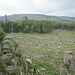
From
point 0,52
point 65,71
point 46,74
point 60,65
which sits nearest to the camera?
point 0,52

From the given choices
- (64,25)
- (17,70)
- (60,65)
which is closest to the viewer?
(17,70)

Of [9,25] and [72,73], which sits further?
[9,25]

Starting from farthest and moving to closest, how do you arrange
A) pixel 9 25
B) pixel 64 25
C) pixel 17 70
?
pixel 64 25 → pixel 9 25 → pixel 17 70

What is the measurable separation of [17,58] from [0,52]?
91.4 inches

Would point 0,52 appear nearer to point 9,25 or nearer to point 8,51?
point 8,51

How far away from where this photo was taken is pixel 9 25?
130500 millimetres

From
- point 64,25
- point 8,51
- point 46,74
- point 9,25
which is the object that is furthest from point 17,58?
point 64,25

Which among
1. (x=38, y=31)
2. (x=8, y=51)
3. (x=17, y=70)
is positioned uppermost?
(x=8, y=51)

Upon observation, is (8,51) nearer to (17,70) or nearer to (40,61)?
(17,70)

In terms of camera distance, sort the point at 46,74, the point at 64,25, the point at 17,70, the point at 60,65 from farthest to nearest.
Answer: the point at 64,25, the point at 60,65, the point at 46,74, the point at 17,70

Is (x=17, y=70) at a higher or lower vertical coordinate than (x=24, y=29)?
higher

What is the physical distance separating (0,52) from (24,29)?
109 metres

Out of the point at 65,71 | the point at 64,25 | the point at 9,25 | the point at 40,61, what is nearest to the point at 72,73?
the point at 65,71

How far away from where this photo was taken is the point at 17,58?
26906mm
